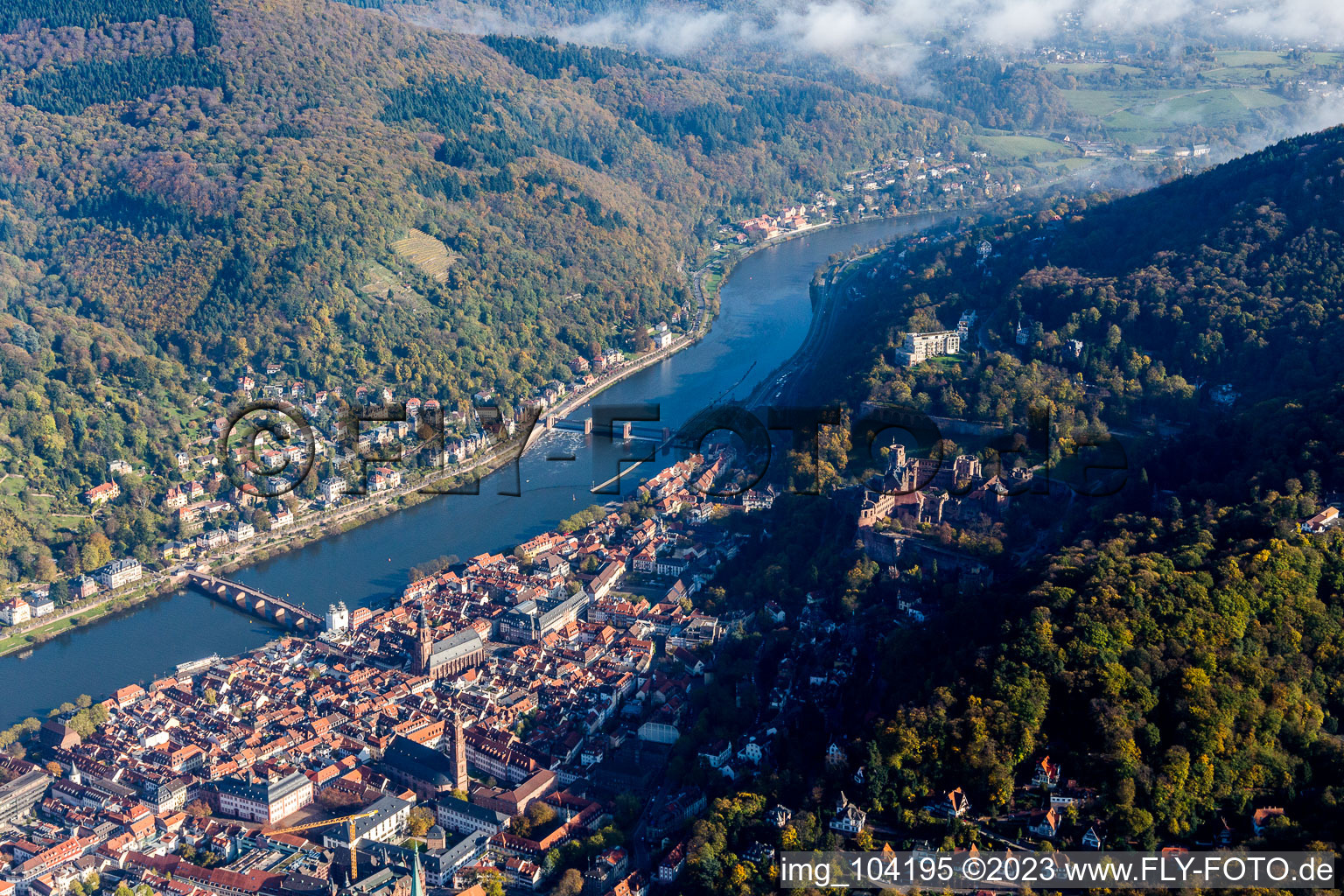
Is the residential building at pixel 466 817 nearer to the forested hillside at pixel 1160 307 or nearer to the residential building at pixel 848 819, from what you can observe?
the residential building at pixel 848 819

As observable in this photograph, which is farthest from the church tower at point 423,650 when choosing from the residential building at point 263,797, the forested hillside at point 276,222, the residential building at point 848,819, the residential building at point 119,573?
the forested hillside at point 276,222

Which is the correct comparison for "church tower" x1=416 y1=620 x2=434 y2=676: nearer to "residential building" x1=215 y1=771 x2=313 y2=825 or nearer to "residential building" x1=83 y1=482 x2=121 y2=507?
"residential building" x1=215 y1=771 x2=313 y2=825

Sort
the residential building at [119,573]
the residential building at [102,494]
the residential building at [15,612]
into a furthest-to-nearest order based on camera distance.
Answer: the residential building at [102,494] → the residential building at [119,573] → the residential building at [15,612]

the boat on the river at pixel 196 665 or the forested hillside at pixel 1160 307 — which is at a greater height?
the forested hillside at pixel 1160 307

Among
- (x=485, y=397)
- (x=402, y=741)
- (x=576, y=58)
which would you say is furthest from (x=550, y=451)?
(x=576, y=58)

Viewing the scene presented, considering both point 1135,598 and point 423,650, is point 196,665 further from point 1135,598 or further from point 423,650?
point 1135,598

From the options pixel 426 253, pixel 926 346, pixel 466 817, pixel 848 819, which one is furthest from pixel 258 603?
pixel 426 253
